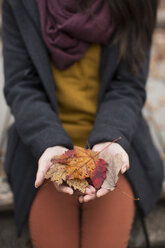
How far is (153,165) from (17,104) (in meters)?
0.71

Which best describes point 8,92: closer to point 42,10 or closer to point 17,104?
point 17,104

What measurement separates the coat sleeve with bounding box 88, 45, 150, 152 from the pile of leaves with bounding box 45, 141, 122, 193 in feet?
0.50

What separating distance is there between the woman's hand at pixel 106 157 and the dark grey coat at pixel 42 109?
0.03 meters

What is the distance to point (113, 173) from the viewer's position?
92 centimetres

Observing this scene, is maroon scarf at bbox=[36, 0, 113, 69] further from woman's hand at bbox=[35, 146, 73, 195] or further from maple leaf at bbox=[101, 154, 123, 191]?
maple leaf at bbox=[101, 154, 123, 191]

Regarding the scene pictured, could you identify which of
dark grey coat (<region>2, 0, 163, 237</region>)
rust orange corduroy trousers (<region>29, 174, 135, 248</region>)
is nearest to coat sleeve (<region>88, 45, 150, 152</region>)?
→ dark grey coat (<region>2, 0, 163, 237</region>)

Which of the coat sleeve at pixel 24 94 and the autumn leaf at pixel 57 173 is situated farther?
the coat sleeve at pixel 24 94

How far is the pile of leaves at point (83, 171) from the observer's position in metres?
0.90

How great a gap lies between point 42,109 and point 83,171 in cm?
41

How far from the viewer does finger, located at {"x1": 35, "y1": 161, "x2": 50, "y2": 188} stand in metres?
0.91

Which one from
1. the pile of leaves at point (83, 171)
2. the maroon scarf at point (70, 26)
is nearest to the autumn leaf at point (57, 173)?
the pile of leaves at point (83, 171)

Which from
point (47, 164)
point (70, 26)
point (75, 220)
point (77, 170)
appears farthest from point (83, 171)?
point (70, 26)

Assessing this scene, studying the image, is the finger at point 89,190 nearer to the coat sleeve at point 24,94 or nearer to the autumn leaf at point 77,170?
the autumn leaf at point 77,170

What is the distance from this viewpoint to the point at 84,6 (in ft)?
3.94
